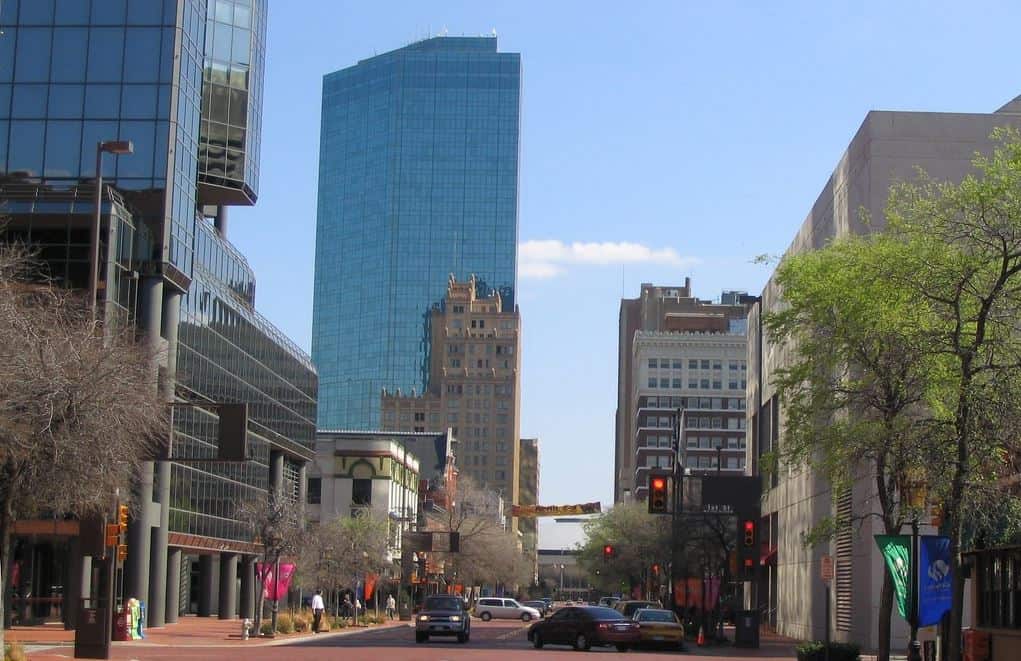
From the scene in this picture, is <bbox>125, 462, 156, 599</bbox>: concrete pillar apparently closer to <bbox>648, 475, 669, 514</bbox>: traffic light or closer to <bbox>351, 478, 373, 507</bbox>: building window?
<bbox>648, 475, 669, 514</bbox>: traffic light

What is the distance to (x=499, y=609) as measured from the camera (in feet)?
305

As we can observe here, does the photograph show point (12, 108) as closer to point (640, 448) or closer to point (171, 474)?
→ point (171, 474)

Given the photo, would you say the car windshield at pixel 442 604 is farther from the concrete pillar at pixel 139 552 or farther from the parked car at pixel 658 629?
the concrete pillar at pixel 139 552

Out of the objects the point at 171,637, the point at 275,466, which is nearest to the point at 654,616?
the point at 171,637

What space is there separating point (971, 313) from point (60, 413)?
1685cm

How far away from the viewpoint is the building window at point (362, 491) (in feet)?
386

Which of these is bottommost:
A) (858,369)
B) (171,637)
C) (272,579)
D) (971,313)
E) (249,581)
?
(171,637)

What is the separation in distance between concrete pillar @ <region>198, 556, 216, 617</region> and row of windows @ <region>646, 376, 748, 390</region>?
122 m

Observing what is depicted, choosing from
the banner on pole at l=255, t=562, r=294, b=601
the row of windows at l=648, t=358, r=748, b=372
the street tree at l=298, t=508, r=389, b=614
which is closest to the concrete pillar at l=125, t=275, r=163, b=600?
the banner on pole at l=255, t=562, r=294, b=601

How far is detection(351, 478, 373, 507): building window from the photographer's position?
117562mm

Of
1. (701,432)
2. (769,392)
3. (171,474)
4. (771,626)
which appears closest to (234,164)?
(171,474)

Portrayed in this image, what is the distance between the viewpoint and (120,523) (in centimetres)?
3494

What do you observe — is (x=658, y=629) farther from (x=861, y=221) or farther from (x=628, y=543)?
(x=628, y=543)

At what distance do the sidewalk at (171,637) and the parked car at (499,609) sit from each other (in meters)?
29.8
